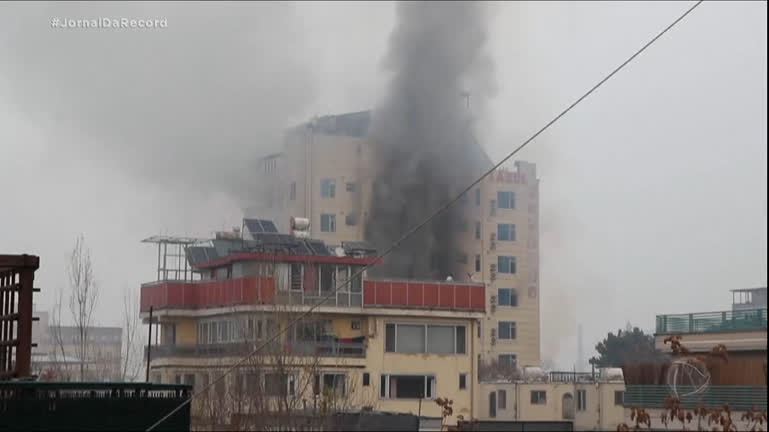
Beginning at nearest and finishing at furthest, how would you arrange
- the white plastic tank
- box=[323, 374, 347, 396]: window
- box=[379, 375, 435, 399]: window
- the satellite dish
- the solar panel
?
the satellite dish → box=[323, 374, 347, 396]: window → box=[379, 375, 435, 399]: window → the solar panel → the white plastic tank

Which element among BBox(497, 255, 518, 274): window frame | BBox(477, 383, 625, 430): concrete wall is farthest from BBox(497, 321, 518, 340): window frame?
BBox(477, 383, 625, 430): concrete wall

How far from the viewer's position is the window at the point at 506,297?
278ft

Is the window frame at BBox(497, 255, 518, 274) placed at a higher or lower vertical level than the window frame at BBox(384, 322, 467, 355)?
higher

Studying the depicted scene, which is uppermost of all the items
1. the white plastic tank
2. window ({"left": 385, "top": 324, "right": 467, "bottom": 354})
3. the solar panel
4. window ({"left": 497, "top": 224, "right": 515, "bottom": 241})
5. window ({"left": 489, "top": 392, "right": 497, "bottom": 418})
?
window ({"left": 497, "top": 224, "right": 515, "bottom": 241})

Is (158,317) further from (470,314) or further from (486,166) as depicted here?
(486,166)

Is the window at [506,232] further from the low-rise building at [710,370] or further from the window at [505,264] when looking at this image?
the low-rise building at [710,370]

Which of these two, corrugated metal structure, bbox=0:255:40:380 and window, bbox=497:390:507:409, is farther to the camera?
window, bbox=497:390:507:409

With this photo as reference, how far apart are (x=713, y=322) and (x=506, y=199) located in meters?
51.9

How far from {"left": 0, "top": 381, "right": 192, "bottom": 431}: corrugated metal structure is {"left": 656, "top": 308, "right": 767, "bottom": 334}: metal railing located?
17123mm

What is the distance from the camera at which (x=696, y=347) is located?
3198 centimetres

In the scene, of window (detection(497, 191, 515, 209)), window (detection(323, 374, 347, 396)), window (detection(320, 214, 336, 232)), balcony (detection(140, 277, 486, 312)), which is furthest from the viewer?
window (detection(497, 191, 515, 209))

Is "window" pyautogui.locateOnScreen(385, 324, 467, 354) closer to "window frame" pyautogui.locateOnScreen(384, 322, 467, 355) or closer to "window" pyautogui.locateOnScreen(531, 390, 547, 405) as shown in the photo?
"window frame" pyautogui.locateOnScreen(384, 322, 467, 355)

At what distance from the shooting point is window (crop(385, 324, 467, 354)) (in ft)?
162

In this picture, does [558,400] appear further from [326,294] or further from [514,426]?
[514,426]
